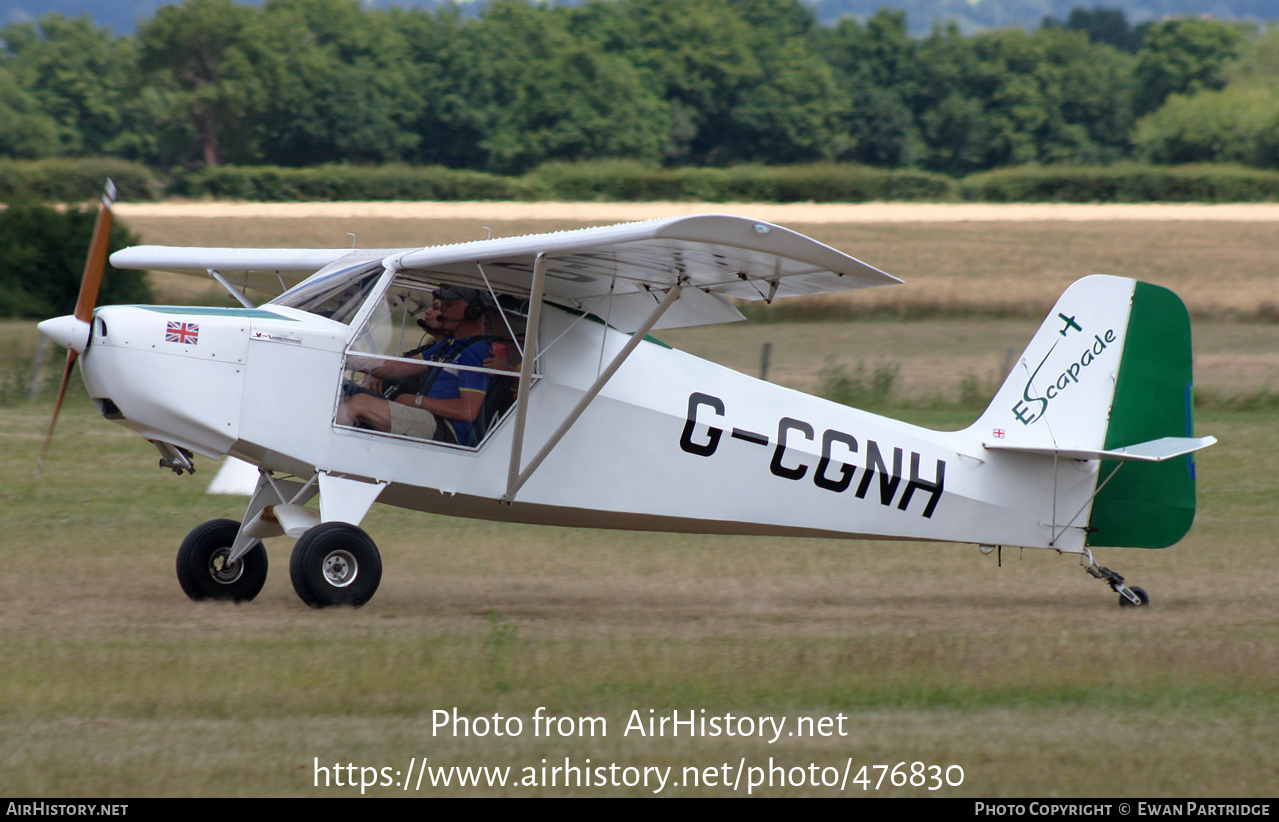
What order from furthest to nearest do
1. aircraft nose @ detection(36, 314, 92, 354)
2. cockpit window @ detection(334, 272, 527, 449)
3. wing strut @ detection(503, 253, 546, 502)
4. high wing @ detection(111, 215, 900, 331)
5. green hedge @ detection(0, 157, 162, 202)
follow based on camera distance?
green hedge @ detection(0, 157, 162, 202) → cockpit window @ detection(334, 272, 527, 449) → wing strut @ detection(503, 253, 546, 502) → aircraft nose @ detection(36, 314, 92, 354) → high wing @ detection(111, 215, 900, 331)

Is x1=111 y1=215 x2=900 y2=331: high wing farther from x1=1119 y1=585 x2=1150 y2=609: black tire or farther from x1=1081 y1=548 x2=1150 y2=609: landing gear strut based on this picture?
x1=1119 y1=585 x2=1150 y2=609: black tire

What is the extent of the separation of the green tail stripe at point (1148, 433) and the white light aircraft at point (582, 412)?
0.02 m

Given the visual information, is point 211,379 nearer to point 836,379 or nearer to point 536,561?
point 536,561

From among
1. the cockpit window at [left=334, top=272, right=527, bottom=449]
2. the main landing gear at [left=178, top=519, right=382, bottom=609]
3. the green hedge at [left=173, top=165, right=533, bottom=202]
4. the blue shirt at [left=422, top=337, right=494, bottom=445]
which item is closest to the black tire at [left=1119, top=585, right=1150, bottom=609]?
the cockpit window at [left=334, top=272, right=527, bottom=449]

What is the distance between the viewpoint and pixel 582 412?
9219 millimetres

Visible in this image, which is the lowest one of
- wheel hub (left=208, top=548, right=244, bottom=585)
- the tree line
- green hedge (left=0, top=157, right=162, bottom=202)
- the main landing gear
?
wheel hub (left=208, top=548, right=244, bottom=585)

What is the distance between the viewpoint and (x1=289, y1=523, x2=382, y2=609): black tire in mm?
8695

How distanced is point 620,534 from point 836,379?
1050 centimetres

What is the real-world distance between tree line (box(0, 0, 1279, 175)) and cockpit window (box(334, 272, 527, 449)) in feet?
215

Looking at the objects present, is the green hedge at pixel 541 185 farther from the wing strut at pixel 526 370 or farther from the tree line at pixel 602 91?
the wing strut at pixel 526 370

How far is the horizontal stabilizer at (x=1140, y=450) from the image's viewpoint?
970 centimetres

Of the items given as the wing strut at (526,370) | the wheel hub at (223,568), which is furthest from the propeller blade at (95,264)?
the wing strut at (526,370)

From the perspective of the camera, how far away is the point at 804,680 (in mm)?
7547
